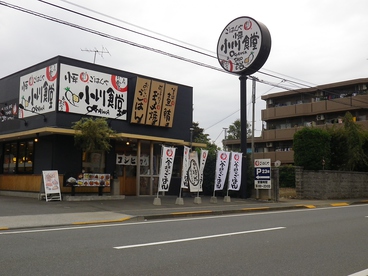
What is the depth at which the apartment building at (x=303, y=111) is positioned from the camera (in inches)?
1746

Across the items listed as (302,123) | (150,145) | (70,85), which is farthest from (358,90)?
(70,85)

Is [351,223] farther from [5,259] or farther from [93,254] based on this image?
[5,259]

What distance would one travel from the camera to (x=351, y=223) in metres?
13.2

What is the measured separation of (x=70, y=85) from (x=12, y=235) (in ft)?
37.5

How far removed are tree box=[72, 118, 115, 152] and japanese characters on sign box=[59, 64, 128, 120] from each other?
1.70 metres

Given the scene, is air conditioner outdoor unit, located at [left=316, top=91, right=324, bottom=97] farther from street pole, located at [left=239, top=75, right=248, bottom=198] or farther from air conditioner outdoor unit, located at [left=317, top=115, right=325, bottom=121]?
street pole, located at [left=239, top=75, right=248, bottom=198]

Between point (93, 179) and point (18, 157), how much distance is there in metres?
5.47

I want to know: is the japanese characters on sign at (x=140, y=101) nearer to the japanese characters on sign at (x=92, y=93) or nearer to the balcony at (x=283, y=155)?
the japanese characters on sign at (x=92, y=93)

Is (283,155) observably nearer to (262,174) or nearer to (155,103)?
(262,174)

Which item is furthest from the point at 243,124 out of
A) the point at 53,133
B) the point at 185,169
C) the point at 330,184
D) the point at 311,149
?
the point at 53,133

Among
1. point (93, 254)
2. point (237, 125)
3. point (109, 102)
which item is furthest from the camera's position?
point (237, 125)

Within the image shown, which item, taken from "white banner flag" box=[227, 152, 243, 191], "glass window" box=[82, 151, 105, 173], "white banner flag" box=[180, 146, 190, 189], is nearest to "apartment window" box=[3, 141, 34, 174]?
"glass window" box=[82, 151, 105, 173]

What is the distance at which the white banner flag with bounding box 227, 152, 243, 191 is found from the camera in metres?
22.2

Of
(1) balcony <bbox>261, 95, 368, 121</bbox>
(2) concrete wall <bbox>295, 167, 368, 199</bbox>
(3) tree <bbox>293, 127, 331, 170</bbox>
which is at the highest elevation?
(1) balcony <bbox>261, 95, 368, 121</bbox>
